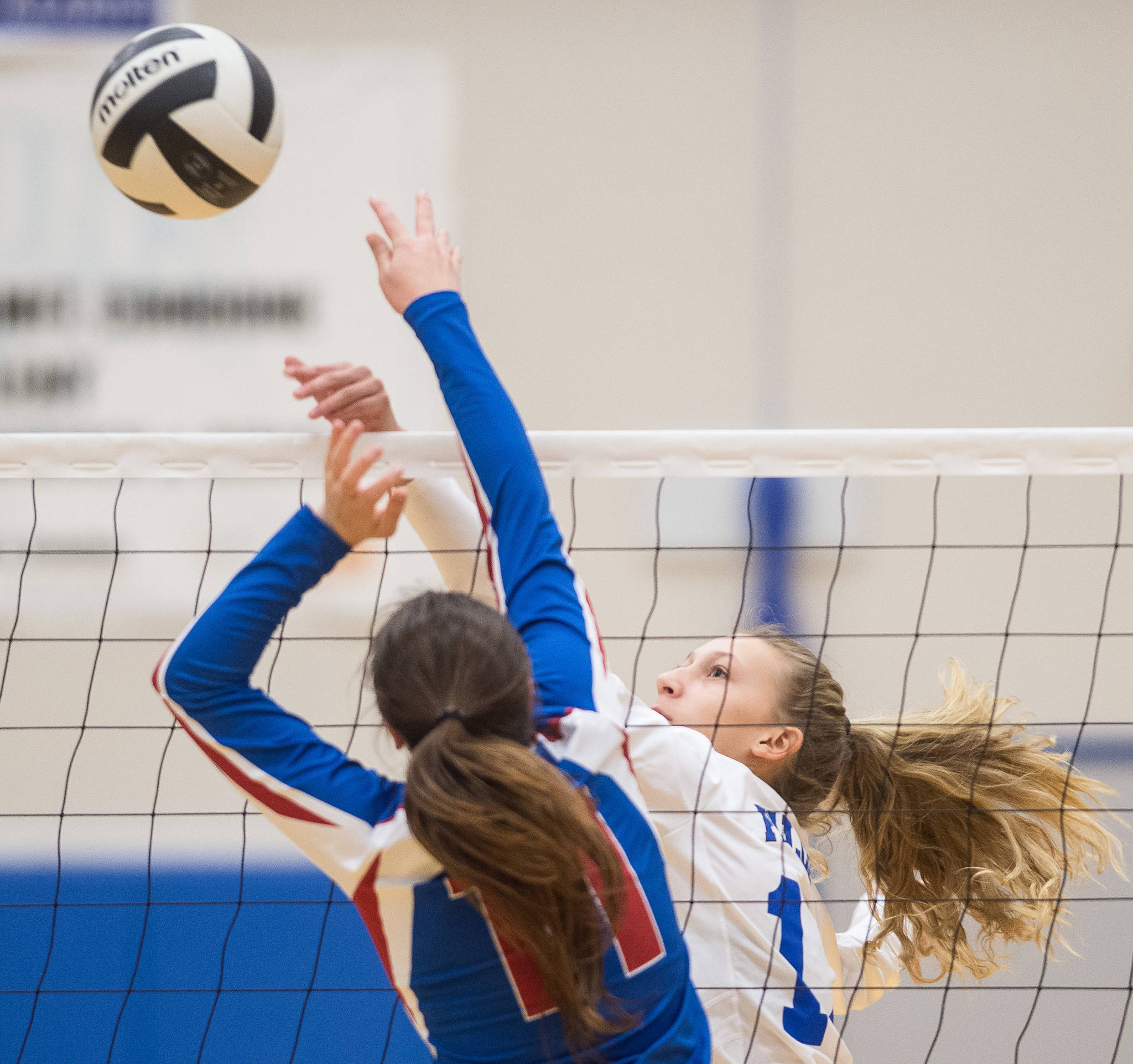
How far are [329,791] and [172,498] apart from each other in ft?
9.52

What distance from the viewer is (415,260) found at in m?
1.39

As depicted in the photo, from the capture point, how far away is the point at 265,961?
3467mm

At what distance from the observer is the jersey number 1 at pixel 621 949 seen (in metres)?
1.08

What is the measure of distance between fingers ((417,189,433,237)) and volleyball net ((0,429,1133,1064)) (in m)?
2.11

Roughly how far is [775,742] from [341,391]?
3.23ft

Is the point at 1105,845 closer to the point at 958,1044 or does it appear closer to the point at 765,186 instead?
the point at 958,1044

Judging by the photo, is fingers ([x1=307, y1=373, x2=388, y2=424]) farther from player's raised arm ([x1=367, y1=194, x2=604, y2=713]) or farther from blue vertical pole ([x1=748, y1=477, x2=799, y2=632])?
blue vertical pole ([x1=748, y1=477, x2=799, y2=632])

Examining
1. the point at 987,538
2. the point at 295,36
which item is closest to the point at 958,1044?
the point at 987,538

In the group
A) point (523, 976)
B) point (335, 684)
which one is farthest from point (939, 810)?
point (335, 684)

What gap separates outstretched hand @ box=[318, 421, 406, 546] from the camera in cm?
123

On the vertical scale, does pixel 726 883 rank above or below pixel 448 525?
below

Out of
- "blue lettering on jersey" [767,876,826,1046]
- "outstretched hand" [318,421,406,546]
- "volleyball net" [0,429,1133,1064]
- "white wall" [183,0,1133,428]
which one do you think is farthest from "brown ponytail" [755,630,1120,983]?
"white wall" [183,0,1133,428]

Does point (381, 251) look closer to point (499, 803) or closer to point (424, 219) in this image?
point (424, 219)

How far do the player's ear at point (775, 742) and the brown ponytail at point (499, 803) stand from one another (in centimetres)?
91
